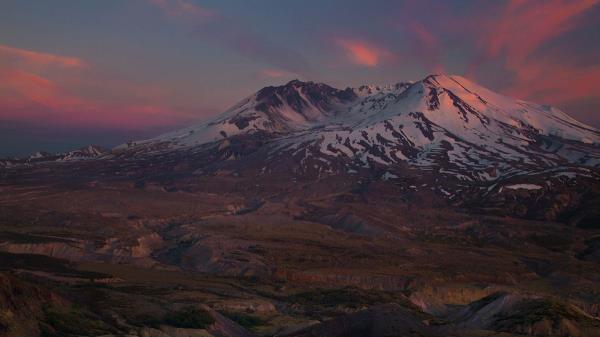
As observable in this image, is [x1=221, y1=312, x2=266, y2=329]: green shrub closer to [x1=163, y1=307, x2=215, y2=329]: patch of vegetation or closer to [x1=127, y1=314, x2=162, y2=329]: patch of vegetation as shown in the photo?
[x1=163, y1=307, x2=215, y2=329]: patch of vegetation

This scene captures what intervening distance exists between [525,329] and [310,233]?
86.6 m

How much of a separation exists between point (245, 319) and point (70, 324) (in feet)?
67.2

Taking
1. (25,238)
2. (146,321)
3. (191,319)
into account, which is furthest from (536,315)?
(25,238)

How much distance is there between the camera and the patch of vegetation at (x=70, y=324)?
1999 inches

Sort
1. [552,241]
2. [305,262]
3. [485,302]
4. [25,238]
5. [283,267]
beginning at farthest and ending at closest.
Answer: [552,241] < [25,238] < [305,262] < [283,267] < [485,302]

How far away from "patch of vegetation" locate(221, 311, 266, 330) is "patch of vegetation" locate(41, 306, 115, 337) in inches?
609

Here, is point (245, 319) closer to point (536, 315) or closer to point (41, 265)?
point (536, 315)

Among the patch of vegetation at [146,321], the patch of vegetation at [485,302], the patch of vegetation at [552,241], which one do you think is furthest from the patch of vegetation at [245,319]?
the patch of vegetation at [552,241]

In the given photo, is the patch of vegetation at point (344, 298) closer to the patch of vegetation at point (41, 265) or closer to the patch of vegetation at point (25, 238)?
the patch of vegetation at point (41, 265)

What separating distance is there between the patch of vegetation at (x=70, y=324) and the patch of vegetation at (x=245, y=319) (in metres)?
15.5

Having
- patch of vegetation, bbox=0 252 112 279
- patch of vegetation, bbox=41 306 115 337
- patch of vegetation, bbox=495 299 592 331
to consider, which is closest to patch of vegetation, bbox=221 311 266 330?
patch of vegetation, bbox=41 306 115 337

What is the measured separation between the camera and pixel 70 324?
52719mm

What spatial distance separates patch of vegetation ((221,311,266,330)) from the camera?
6749 cm

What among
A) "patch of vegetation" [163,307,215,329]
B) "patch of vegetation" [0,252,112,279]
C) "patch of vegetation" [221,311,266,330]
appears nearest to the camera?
"patch of vegetation" [163,307,215,329]
